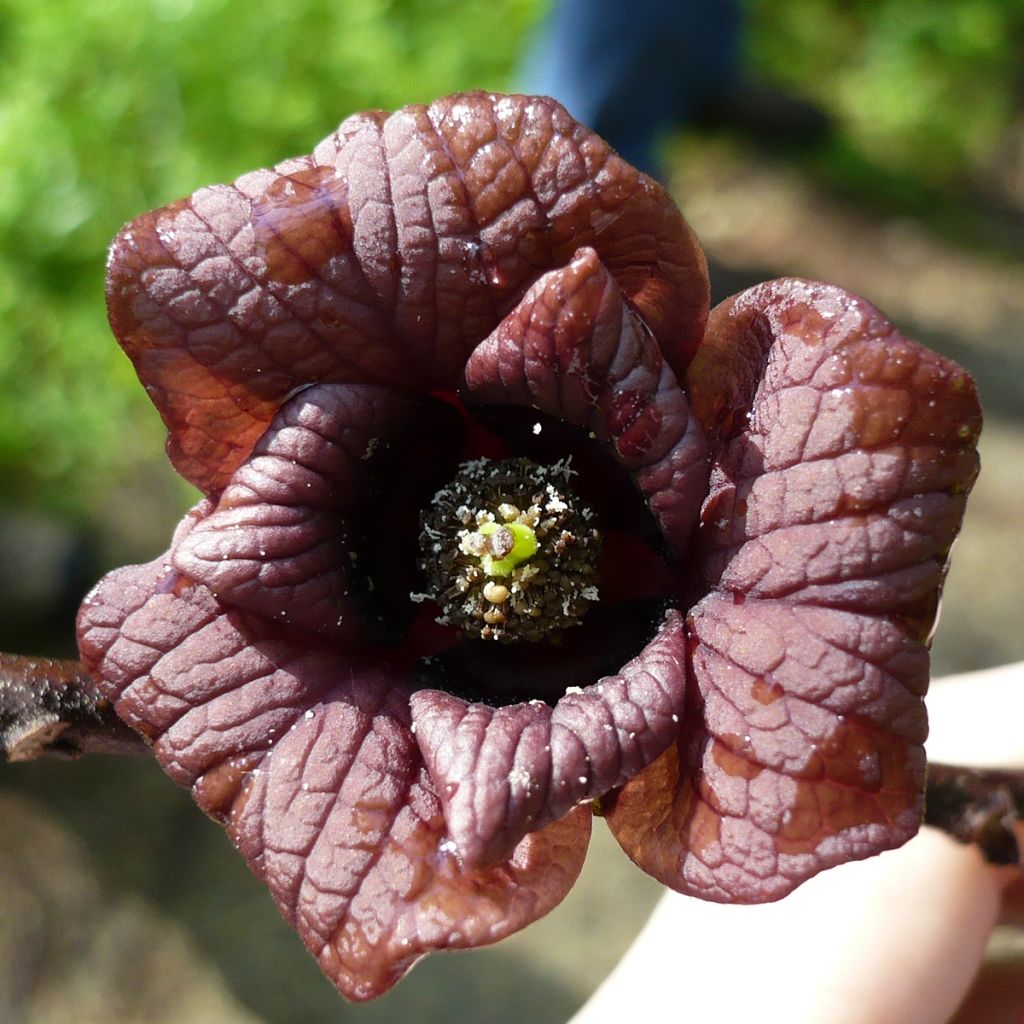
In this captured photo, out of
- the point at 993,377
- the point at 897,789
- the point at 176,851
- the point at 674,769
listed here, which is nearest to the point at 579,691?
the point at 674,769

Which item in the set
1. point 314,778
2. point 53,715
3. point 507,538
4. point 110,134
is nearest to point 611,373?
point 507,538

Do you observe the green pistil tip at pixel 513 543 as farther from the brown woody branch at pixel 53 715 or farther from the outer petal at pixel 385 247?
the brown woody branch at pixel 53 715

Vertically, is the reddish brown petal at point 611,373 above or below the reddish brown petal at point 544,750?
above

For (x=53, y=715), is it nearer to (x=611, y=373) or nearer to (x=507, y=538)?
(x=507, y=538)

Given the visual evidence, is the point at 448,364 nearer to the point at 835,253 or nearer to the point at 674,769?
the point at 674,769

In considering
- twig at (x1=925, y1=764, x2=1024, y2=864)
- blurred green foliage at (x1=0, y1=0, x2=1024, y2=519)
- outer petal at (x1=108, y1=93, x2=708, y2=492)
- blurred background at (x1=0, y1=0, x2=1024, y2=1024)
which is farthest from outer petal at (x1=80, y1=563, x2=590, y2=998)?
blurred green foliage at (x1=0, y1=0, x2=1024, y2=519)

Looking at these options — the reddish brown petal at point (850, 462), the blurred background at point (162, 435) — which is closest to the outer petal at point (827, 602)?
the reddish brown petal at point (850, 462)

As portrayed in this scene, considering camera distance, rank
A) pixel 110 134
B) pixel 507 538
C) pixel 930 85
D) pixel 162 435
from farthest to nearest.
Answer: pixel 930 85 < pixel 162 435 < pixel 110 134 < pixel 507 538

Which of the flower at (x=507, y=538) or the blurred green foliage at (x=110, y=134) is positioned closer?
the flower at (x=507, y=538)

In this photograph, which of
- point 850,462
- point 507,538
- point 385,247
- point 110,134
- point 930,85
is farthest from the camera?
point 930,85
